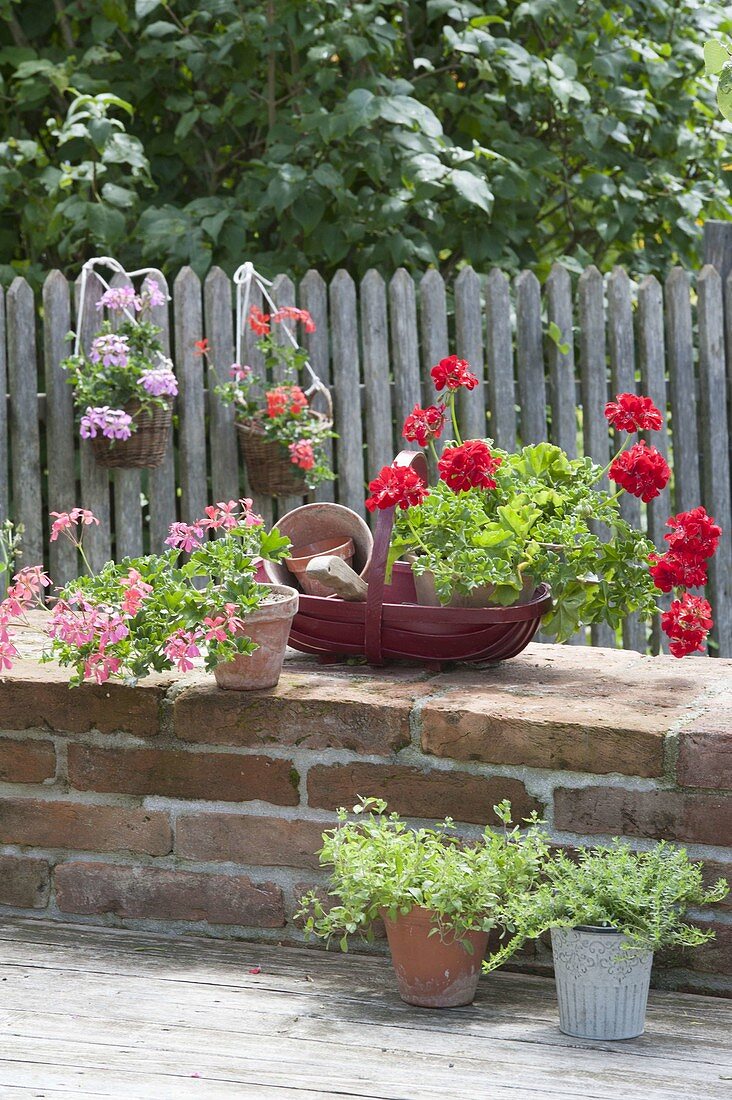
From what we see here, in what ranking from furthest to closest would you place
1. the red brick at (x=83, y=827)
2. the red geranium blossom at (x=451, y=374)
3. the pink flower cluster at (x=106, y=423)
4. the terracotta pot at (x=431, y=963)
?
1. the pink flower cluster at (x=106, y=423)
2. the red geranium blossom at (x=451, y=374)
3. the red brick at (x=83, y=827)
4. the terracotta pot at (x=431, y=963)

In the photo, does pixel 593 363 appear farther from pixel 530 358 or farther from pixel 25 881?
pixel 25 881

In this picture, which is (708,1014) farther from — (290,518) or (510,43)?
(510,43)

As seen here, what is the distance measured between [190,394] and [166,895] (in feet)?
8.11

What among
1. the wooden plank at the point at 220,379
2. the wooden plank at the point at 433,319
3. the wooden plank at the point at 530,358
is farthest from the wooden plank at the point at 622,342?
the wooden plank at the point at 220,379

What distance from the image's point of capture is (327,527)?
2848 millimetres

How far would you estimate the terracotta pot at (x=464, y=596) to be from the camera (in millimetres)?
2506

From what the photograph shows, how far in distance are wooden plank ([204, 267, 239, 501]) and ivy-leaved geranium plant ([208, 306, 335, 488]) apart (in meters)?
0.04

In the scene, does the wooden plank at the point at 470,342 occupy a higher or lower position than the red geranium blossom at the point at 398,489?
higher

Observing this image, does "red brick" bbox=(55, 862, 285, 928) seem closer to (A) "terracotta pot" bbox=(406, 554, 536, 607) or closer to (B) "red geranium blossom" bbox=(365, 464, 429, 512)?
(A) "terracotta pot" bbox=(406, 554, 536, 607)

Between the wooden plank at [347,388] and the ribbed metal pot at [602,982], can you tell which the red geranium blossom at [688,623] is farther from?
the wooden plank at [347,388]

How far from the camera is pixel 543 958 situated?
2.29m

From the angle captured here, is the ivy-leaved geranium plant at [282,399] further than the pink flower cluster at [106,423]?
Yes

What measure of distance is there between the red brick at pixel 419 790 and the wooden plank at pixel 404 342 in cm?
253

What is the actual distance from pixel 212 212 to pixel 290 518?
2.71 m
